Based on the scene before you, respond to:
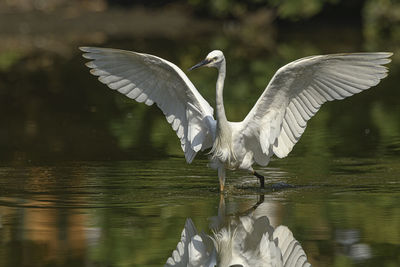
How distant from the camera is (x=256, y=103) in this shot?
8.85m

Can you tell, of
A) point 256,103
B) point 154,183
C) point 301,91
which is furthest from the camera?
point 154,183

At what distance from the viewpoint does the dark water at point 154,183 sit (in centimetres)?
715

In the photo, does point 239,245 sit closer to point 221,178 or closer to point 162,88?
point 221,178

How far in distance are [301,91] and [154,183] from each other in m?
1.72

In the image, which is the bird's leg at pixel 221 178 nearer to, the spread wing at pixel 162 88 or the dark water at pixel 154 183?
the dark water at pixel 154 183

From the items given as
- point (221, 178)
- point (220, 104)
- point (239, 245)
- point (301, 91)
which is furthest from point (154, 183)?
point (239, 245)

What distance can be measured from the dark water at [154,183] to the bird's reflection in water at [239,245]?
9cm

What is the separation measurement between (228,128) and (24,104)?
7.90 metres

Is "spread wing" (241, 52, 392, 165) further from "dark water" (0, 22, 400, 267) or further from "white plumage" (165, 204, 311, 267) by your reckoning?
"white plumage" (165, 204, 311, 267)

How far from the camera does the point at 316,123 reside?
44.9ft

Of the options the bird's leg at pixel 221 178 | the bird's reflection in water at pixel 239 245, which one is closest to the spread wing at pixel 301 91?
the bird's leg at pixel 221 178

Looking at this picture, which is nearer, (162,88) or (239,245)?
(239,245)

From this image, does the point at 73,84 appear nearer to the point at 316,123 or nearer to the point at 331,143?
the point at 316,123

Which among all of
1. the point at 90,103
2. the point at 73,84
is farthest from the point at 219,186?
the point at 73,84
